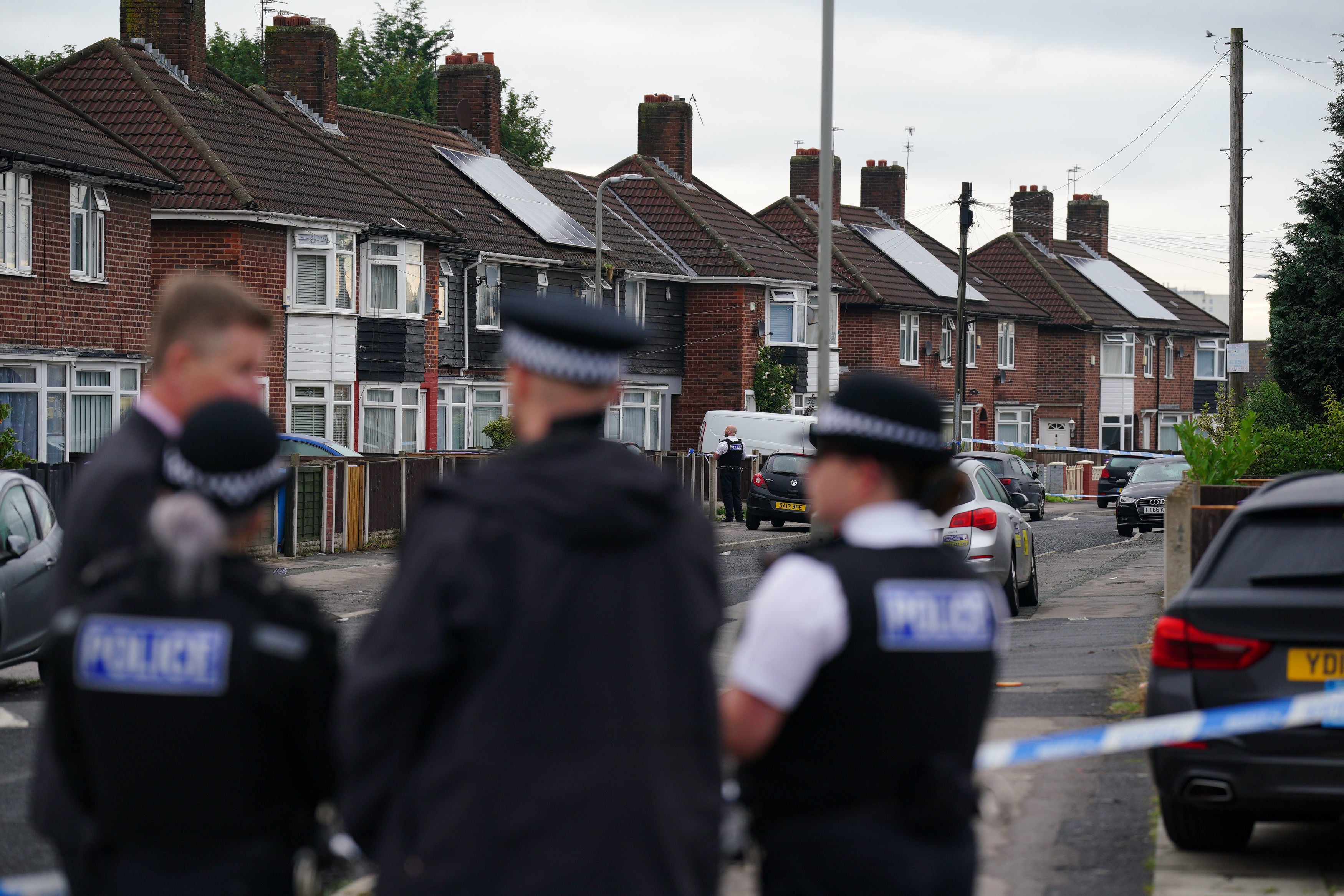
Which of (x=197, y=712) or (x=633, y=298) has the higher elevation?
(x=633, y=298)

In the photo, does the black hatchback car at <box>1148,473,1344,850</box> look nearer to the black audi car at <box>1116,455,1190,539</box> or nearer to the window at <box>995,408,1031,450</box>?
the black audi car at <box>1116,455,1190,539</box>

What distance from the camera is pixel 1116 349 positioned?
6662 cm

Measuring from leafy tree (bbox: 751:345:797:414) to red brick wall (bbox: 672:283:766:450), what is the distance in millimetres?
214

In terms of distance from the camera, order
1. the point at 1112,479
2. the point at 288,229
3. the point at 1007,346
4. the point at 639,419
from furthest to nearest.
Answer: the point at 1007,346
the point at 639,419
the point at 1112,479
the point at 288,229

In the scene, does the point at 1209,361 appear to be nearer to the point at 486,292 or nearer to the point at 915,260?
the point at 915,260

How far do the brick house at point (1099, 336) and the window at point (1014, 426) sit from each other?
4.12 feet

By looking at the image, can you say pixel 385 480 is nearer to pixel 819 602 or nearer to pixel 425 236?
pixel 425 236

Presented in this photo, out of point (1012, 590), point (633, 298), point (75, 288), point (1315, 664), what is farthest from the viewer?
point (633, 298)

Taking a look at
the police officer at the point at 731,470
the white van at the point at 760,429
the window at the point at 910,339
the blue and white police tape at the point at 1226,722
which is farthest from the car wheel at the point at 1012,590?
the window at the point at 910,339

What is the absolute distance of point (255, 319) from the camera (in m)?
3.70

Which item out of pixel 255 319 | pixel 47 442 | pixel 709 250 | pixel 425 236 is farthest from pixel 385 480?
pixel 709 250

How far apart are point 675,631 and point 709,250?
44902 millimetres

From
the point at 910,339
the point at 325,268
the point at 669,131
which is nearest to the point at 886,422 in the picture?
the point at 325,268

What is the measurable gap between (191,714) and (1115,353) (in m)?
66.4
